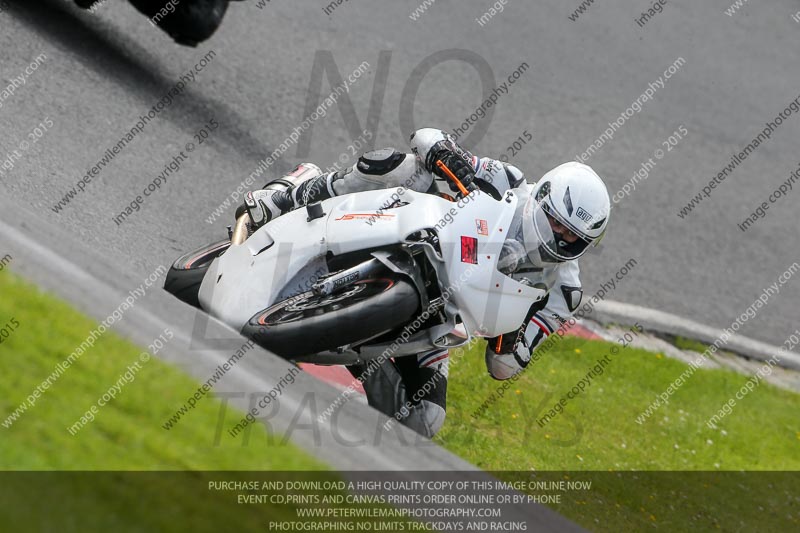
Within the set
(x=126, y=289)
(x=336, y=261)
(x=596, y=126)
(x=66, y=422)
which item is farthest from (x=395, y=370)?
(x=596, y=126)

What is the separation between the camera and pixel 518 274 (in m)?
5.73

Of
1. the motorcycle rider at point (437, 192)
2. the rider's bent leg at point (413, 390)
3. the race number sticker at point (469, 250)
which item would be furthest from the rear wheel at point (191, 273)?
the race number sticker at point (469, 250)

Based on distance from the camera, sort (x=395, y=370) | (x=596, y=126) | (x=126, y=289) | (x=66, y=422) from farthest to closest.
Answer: (x=596, y=126), (x=395, y=370), (x=126, y=289), (x=66, y=422)

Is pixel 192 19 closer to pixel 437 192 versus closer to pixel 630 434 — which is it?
pixel 437 192

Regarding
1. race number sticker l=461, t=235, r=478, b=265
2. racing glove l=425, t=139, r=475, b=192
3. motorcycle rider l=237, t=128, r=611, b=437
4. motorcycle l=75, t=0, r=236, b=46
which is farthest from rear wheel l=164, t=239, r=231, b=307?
motorcycle l=75, t=0, r=236, b=46

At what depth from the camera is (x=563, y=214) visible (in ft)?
18.1

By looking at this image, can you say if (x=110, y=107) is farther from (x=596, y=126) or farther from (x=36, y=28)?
(x=596, y=126)

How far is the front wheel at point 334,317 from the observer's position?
201 inches

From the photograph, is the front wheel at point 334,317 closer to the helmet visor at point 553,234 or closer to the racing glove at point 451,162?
the helmet visor at point 553,234

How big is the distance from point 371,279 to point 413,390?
1.08 meters

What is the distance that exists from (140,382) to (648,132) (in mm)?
8142

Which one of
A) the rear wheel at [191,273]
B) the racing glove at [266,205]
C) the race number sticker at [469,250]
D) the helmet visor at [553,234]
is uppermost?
the helmet visor at [553,234]

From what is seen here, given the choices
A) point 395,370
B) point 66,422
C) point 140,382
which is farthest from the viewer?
point 395,370

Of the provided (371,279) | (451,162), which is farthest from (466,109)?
(371,279)
